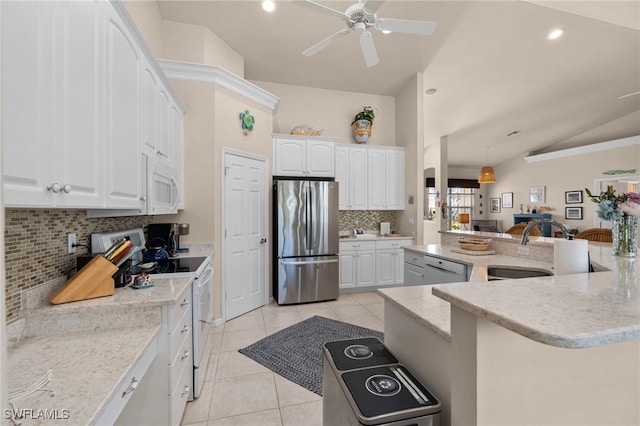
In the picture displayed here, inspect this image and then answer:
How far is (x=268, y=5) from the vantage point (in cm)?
299

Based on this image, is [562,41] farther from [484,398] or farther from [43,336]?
[43,336]

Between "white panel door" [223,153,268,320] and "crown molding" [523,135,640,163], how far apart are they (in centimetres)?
879

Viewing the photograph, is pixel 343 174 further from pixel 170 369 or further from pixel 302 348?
pixel 170 369

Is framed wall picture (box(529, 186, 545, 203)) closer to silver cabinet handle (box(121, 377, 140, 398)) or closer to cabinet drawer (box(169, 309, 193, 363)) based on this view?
cabinet drawer (box(169, 309, 193, 363))

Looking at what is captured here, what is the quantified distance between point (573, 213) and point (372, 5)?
9.07 m

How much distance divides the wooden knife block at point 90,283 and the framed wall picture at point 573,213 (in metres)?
10.4

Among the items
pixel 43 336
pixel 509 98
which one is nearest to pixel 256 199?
pixel 43 336

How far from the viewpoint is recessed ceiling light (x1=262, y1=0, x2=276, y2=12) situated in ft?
9.66

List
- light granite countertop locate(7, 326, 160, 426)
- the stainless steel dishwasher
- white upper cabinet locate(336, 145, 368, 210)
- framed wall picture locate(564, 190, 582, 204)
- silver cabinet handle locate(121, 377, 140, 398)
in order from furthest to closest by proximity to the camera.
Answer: framed wall picture locate(564, 190, 582, 204) → white upper cabinet locate(336, 145, 368, 210) → the stainless steel dishwasher → silver cabinet handle locate(121, 377, 140, 398) → light granite countertop locate(7, 326, 160, 426)

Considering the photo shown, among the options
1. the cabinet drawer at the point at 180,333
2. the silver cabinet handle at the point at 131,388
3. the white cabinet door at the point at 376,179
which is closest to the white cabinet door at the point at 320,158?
the white cabinet door at the point at 376,179

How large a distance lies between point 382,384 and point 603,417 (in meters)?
0.73

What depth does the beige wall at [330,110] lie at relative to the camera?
4.63 metres

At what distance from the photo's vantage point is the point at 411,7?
123 inches

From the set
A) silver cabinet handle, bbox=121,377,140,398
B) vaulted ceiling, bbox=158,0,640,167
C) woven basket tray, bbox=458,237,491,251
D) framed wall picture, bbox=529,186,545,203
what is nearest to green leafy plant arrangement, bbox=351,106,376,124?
vaulted ceiling, bbox=158,0,640,167
